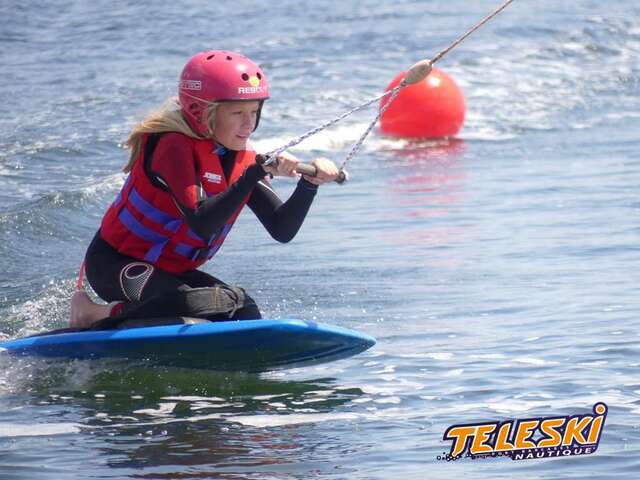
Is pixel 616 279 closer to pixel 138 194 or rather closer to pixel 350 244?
pixel 350 244

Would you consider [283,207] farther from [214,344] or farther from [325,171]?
[214,344]

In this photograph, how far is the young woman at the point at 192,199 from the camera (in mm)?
5422

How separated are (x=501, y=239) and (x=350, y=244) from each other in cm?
104

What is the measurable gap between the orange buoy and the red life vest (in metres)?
9.24

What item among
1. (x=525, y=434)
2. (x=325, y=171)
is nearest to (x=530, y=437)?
(x=525, y=434)

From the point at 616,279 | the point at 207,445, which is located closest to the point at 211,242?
the point at 207,445

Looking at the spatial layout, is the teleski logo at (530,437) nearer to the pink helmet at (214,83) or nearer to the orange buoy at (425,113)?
the pink helmet at (214,83)

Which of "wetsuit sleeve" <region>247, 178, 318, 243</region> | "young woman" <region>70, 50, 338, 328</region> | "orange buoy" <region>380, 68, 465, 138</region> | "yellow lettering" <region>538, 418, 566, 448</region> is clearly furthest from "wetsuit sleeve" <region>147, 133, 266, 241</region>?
"orange buoy" <region>380, 68, 465, 138</region>

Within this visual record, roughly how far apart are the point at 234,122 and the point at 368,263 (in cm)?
302

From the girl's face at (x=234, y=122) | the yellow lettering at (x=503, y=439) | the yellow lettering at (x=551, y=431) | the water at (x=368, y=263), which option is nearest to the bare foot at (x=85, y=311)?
the water at (x=368, y=263)

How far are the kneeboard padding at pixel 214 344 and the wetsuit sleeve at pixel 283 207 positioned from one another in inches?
18.6

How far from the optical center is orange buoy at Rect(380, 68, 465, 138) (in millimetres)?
14875

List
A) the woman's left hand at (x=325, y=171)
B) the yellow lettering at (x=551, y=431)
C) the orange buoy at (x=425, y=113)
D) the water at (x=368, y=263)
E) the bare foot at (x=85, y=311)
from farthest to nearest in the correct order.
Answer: the orange buoy at (x=425, y=113), the bare foot at (x=85, y=311), the woman's left hand at (x=325, y=171), the water at (x=368, y=263), the yellow lettering at (x=551, y=431)

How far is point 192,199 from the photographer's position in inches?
212
